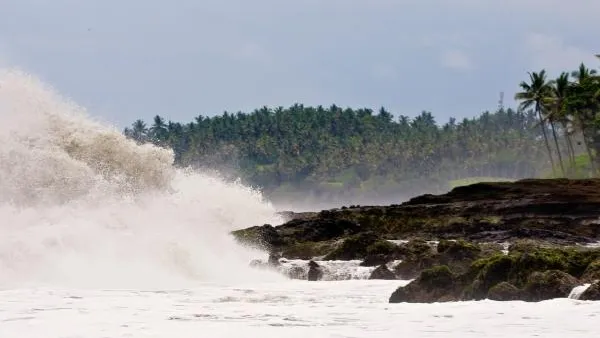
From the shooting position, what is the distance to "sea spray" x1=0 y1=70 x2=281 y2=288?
21016mm

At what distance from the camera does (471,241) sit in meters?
34.4

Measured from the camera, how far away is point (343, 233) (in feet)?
119

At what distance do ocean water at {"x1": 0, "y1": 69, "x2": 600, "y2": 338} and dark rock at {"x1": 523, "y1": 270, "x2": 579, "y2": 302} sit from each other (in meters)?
0.47

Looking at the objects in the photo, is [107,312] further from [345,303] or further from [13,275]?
[13,275]

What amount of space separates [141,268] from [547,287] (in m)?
11.0

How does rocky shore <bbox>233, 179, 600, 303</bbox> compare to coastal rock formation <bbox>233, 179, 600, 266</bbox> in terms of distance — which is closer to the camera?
rocky shore <bbox>233, 179, 600, 303</bbox>

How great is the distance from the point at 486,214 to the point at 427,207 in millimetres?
3005

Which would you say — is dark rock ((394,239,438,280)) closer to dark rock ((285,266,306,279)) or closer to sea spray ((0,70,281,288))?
dark rock ((285,266,306,279))

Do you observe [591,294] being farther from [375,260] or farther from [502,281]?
[375,260]

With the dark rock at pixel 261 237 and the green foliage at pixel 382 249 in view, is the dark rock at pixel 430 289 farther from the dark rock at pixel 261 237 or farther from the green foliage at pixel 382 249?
the dark rock at pixel 261 237

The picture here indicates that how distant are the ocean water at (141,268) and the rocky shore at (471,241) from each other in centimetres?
82

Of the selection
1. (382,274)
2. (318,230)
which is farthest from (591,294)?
(318,230)

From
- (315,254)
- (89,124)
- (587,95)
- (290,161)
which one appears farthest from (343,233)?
(290,161)

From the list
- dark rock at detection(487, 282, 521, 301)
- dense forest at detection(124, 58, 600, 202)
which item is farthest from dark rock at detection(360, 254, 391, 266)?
dense forest at detection(124, 58, 600, 202)
